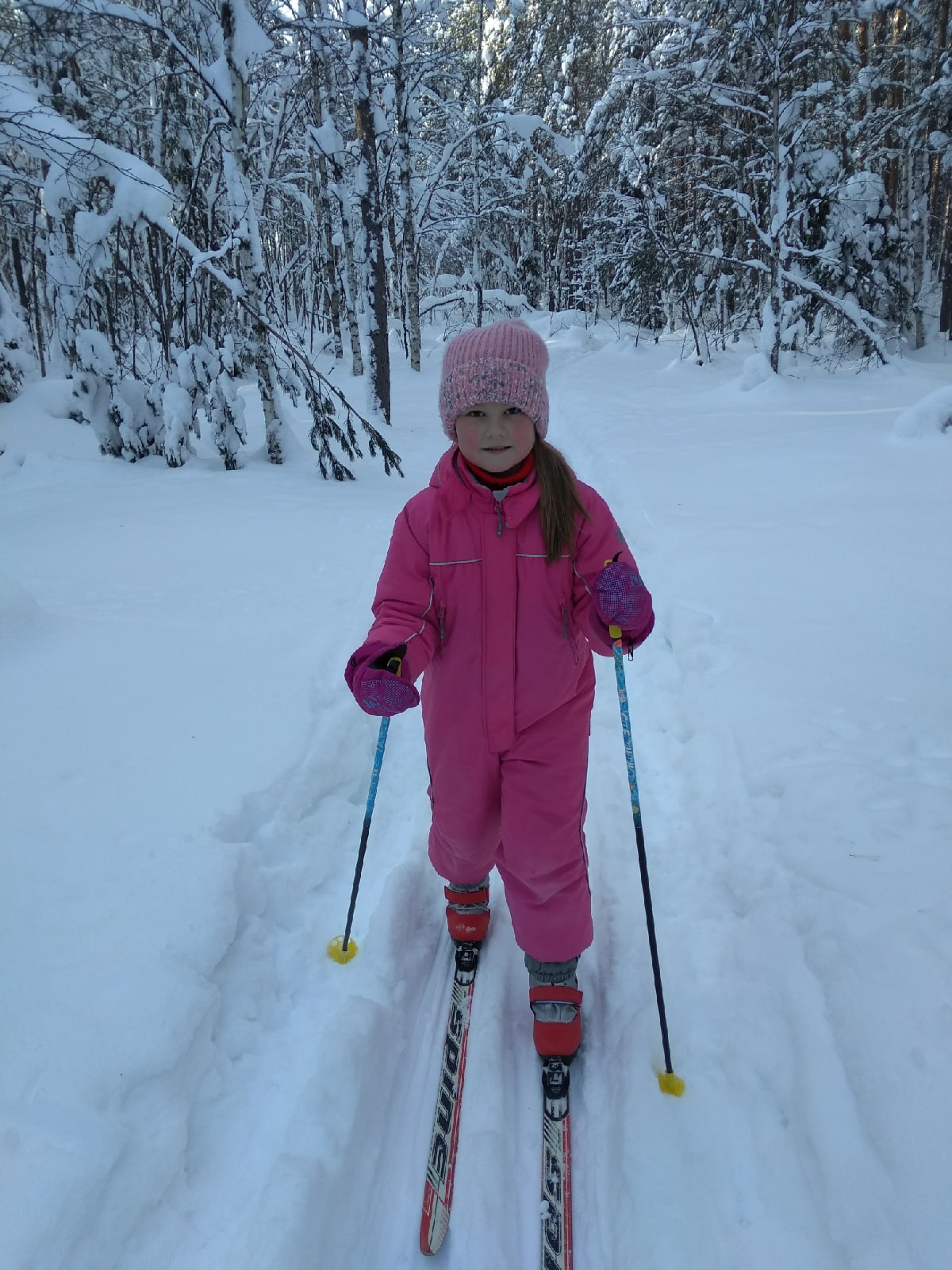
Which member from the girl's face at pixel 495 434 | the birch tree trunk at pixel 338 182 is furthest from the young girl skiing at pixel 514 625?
the birch tree trunk at pixel 338 182

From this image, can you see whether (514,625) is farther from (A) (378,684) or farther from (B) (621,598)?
(A) (378,684)

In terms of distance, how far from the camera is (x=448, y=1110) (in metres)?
1.93

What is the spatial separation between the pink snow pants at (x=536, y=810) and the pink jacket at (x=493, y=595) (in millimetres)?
72

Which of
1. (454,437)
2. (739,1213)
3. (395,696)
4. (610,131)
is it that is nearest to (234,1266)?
(739,1213)

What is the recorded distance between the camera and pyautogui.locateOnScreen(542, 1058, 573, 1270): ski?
1.68m

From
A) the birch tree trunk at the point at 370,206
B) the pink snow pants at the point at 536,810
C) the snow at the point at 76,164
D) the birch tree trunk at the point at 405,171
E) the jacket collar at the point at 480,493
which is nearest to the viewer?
the jacket collar at the point at 480,493

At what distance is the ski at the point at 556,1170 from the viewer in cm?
168

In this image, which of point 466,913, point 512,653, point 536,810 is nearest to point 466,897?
point 466,913

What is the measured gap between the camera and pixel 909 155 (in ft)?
45.4

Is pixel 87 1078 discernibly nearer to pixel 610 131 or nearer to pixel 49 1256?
pixel 49 1256

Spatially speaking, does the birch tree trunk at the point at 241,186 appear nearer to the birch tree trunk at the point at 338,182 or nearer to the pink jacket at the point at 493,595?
the birch tree trunk at the point at 338,182

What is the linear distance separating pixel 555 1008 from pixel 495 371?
179cm

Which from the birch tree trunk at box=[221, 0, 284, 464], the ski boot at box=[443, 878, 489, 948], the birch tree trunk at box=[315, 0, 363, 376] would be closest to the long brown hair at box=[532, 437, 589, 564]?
the ski boot at box=[443, 878, 489, 948]

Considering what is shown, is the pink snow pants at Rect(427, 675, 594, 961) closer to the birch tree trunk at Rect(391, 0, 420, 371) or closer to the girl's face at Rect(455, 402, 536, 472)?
the girl's face at Rect(455, 402, 536, 472)
